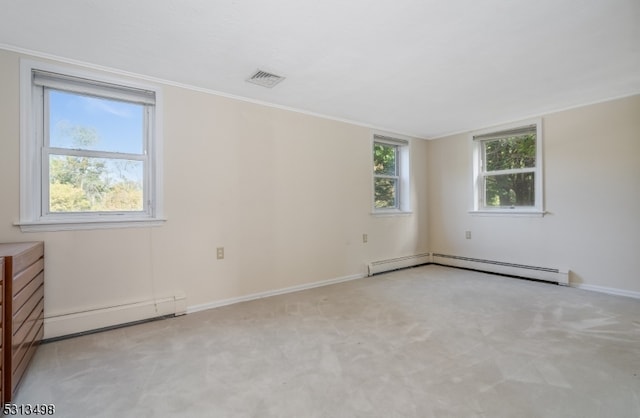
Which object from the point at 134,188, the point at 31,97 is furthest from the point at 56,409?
the point at 31,97

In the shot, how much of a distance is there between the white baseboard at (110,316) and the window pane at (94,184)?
34.2 inches

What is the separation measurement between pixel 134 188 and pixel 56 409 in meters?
1.81

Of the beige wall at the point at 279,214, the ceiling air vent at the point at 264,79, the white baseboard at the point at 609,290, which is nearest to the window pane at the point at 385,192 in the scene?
the beige wall at the point at 279,214

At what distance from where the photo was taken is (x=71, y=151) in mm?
2521

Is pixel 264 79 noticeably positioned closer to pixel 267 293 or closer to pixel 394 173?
pixel 267 293

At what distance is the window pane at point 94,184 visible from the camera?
8.19 ft

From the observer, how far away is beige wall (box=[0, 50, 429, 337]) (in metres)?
2.46

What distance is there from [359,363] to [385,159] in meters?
3.61

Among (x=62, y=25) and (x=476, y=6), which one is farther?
(x=62, y=25)

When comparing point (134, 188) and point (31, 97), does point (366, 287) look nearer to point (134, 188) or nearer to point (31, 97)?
point (134, 188)

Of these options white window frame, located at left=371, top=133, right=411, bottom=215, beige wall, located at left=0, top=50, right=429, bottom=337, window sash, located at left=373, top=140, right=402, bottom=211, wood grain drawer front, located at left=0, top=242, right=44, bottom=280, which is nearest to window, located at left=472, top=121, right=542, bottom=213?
white window frame, located at left=371, top=133, right=411, bottom=215

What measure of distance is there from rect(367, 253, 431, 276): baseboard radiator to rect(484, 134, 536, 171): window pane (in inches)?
71.0

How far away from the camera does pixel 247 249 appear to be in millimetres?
3379

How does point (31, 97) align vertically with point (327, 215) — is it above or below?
above
